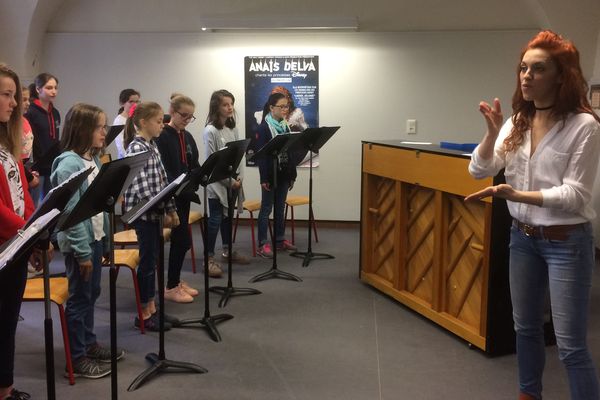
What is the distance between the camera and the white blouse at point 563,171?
2.14m

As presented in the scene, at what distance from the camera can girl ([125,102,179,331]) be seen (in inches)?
141

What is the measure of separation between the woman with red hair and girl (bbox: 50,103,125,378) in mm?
1930

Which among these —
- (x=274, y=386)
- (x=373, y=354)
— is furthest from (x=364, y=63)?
(x=274, y=386)

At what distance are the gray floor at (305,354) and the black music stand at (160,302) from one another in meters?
0.05

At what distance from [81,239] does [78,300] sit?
0.37 metres

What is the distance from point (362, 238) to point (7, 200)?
296 centimetres

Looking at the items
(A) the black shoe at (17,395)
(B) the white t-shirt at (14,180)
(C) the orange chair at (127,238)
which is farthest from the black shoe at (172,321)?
(B) the white t-shirt at (14,180)

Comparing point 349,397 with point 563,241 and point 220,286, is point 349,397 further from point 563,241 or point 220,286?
point 220,286

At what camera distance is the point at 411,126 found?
6.69 m

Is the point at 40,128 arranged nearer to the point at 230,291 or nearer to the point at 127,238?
the point at 127,238

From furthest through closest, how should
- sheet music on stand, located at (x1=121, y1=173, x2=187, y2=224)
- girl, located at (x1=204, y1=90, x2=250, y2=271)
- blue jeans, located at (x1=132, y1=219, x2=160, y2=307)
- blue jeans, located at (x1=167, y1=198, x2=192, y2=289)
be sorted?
girl, located at (x1=204, y1=90, x2=250, y2=271), blue jeans, located at (x1=167, y1=198, x2=192, y2=289), blue jeans, located at (x1=132, y1=219, x2=160, y2=307), sheet music on stand, located at (x1=121, y1=173, x2=187, y2=224)

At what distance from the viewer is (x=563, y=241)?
220cm

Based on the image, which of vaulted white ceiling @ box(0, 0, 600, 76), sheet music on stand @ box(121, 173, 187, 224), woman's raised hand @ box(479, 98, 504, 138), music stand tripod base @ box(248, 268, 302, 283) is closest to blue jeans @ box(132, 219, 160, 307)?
sheet music on stand @ box(121, 173, 187, 224)

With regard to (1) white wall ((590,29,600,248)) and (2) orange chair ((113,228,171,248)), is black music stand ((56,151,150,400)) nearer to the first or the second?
(2) orange chair ((113,228,171,248))
